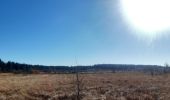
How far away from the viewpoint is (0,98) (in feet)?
88.9

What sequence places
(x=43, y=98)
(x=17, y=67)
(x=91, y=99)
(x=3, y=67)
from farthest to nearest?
(x=17, y=67) → (x=3, y=67) → (x=43, y=98) → (x=91, y=99)

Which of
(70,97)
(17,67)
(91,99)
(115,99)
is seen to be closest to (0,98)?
(70,97)

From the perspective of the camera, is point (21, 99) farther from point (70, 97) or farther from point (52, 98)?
point (70, 97)

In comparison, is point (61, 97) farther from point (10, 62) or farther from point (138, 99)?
point (10, 62)

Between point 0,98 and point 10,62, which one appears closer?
point 0,98

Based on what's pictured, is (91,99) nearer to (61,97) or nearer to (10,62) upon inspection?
(61,97)

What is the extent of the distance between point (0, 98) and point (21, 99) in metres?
1.90

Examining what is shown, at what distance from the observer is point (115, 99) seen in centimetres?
2672

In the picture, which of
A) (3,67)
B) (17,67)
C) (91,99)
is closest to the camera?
(91,99)

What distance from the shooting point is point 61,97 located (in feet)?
92.3

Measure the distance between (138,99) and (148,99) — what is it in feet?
2.95

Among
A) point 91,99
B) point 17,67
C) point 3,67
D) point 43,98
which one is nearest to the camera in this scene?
point 91,99

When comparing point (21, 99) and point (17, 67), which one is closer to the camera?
point (21, 99)

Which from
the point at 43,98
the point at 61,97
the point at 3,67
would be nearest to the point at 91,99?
the point at 61,97
